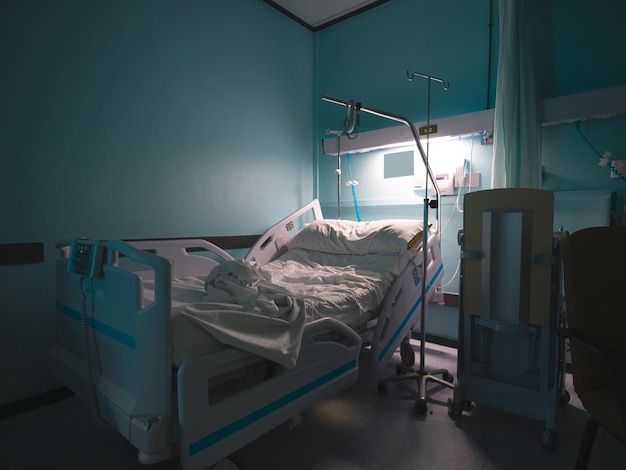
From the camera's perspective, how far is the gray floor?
1.56m

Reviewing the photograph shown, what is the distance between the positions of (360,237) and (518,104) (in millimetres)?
1321

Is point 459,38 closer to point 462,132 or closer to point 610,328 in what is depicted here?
point 462,132

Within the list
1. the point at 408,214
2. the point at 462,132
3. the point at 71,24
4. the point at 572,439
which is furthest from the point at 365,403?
the point at 71,24

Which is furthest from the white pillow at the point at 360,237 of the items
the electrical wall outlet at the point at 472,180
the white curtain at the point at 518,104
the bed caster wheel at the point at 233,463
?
the bed caster wheel at the point at 233,463

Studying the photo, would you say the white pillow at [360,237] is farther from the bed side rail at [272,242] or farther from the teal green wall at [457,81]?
the teal green wall at [457,81]

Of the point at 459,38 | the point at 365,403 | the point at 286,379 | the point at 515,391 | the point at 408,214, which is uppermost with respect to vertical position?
the point at 459,38

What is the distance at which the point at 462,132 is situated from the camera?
2662 millimetres

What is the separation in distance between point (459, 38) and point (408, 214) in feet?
4.77

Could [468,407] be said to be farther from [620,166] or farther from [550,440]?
[620,166]

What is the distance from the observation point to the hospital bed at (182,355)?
1.12m

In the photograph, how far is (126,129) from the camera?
2324mm

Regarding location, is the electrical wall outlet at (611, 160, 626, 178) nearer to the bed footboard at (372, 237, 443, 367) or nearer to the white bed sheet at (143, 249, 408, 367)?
the bed footboard at (372, 237, 443, 367)

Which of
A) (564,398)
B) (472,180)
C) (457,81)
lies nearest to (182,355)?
(564,398)

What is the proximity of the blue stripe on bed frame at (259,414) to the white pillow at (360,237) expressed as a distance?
3.23 feet
